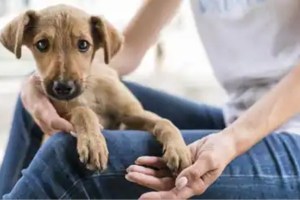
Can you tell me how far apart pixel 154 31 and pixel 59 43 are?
0.41 meters

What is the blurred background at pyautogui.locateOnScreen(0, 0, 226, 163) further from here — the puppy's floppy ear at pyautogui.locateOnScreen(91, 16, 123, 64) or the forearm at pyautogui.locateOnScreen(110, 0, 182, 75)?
the puppy's floppy ear at pyautogui.locateOnScreen(91, 16, 123, 64)

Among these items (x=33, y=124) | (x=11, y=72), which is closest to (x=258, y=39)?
(x=33, y=124)

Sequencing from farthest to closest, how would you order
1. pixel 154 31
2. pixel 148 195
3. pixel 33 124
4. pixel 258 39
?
pixel 154 31 → pixel 33 124 → pixel 258 39 → pixel 148 195

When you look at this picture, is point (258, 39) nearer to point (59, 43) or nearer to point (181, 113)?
point (181, 113)

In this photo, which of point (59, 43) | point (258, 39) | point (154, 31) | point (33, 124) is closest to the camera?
point (59, 43)

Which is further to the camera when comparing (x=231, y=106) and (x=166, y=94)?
(x=166, y=94)

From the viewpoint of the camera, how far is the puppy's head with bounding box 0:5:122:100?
1115 millimetres

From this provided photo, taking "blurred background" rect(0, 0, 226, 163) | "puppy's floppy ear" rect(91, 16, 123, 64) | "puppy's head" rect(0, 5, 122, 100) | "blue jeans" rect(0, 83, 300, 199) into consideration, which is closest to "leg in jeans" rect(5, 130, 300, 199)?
"blue jeans" rect(0, 83, 300, 199)

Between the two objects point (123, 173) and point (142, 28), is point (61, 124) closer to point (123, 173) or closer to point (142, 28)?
point (123, 173)

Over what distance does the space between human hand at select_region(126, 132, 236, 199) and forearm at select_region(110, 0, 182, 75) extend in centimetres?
48

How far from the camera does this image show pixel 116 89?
4.27 ft

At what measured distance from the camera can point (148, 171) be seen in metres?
1.04

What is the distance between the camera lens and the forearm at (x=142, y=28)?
1.49 m

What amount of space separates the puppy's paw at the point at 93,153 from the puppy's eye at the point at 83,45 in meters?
0.20
